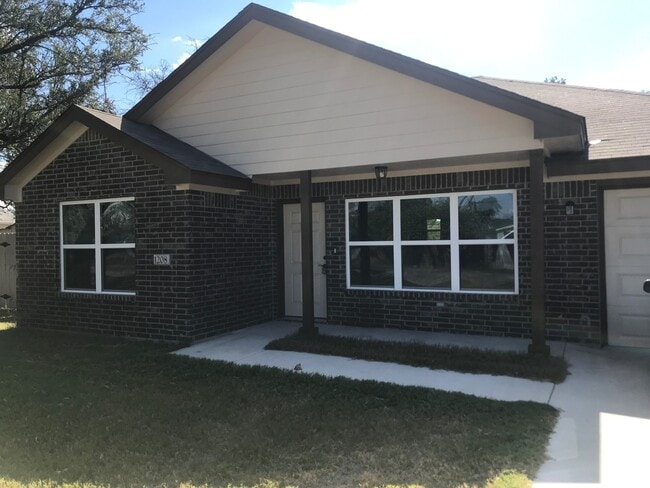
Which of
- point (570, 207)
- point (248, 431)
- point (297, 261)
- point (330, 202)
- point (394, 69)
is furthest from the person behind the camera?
point (297, 261)

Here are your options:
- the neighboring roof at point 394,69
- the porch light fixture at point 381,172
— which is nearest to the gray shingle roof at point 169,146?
the neighboring roof at point 394,69

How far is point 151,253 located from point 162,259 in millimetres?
263

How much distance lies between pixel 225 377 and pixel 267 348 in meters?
1.38

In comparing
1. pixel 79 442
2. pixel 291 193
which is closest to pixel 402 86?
pixel 291 193

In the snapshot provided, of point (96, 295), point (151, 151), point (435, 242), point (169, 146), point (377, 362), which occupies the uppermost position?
point (169, 146)

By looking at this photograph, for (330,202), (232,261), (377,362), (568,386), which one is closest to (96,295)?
(232,261)

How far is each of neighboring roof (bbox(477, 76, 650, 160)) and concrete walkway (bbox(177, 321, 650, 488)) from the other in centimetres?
268

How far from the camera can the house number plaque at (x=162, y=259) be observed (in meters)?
7.96

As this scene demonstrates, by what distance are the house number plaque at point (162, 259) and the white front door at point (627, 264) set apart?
632cm

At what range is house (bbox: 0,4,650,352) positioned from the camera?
7.20 meters

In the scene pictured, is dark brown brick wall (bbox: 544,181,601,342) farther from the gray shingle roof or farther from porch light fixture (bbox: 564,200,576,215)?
the gray shingle roof

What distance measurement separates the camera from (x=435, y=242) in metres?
8.43

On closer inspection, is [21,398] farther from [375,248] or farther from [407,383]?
[375,248]

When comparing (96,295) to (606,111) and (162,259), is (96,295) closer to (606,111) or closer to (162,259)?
(162,259)
